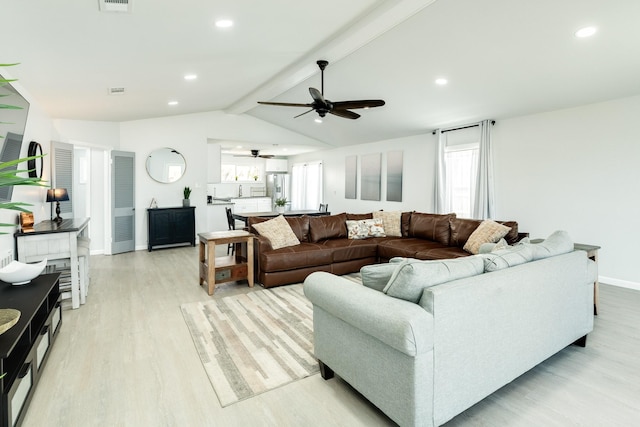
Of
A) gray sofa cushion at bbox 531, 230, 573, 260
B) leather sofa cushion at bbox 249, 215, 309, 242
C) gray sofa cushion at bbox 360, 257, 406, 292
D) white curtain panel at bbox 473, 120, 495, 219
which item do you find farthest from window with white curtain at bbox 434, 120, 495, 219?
gray sofa cushion at bbox 360, 257, 406, 292

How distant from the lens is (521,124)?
213 inches

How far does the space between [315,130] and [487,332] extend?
7.19 metres

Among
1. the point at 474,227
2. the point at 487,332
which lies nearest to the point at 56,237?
the point at 487,332

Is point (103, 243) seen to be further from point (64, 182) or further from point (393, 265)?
point (393, 265)

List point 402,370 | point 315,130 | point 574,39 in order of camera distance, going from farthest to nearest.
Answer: point 315,130 < point 574,39 < point 402,370

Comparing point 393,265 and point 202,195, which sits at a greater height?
point 202,195

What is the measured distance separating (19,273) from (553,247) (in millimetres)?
4060

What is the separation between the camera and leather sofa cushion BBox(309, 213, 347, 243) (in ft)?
16.8

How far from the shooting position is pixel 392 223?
18.4 feet

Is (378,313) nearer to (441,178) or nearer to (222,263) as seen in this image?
(222,263)

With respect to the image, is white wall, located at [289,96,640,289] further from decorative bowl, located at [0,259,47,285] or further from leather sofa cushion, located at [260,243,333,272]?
decorative bowl, located at [0,259,47,285]

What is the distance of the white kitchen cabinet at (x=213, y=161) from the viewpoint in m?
8.87

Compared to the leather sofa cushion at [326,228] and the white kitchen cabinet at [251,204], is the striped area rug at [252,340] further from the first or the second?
the white kitchen cabinet at [251,204]

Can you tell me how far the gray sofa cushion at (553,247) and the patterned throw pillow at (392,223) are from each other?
2.92 metres
